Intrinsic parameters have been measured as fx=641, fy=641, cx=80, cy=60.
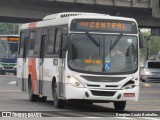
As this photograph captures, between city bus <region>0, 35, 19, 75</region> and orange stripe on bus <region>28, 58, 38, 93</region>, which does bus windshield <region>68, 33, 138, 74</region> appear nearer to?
orange stripe on bus <region>28, 58, 38, 93</region>

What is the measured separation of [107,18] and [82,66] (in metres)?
1.80

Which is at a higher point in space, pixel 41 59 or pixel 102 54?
pixel 102 54

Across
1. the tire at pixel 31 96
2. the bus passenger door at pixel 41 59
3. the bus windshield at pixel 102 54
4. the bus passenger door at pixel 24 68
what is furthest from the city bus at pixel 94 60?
the bus passenger door at pixel 24 68

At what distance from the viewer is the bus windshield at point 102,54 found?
18.7 metres

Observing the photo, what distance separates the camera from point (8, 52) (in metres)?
56.9

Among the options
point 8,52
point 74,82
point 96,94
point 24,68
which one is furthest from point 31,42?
point 8,52

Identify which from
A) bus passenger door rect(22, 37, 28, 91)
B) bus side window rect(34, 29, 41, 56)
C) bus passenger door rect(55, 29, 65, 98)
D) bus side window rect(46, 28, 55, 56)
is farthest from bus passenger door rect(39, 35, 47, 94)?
bus passenger door rect(22, 37, 28, 91)

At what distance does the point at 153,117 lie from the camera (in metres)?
17.0

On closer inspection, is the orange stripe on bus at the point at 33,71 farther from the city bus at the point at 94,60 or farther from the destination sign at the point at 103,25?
the destination sign at the point at 103,25

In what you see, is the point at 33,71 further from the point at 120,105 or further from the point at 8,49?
the point at 8,49

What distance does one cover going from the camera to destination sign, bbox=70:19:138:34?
1906cm

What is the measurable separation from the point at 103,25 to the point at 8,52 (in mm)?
38329

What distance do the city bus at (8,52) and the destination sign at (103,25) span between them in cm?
3728

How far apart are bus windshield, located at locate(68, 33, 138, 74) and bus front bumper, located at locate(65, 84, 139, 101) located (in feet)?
1.87
